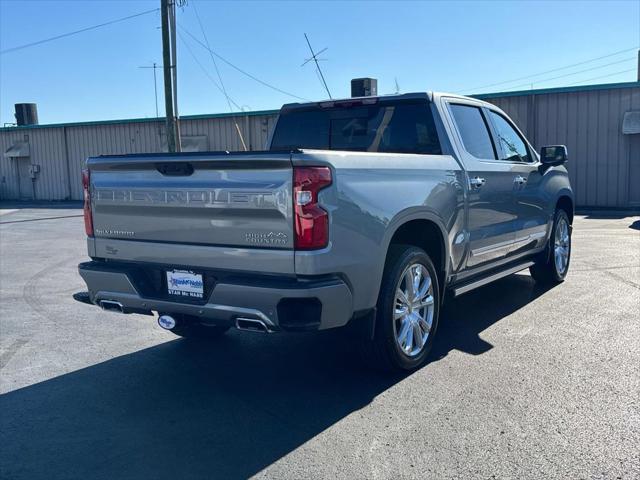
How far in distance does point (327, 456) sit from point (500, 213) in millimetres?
3331

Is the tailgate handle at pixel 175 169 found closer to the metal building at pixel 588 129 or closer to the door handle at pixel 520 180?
the door handle at pixel 520 180

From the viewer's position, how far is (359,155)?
409 cm

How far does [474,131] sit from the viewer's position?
593cm

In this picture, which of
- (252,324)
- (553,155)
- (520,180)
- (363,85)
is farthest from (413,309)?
(363,85)

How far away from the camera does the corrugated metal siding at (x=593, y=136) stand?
17.6 meters

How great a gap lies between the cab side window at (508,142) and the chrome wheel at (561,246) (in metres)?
1.21

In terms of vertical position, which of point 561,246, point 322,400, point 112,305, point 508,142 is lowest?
point 322,400

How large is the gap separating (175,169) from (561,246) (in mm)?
5308

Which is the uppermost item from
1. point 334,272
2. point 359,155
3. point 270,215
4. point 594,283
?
point 359,155

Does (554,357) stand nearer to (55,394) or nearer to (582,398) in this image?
(582,398)

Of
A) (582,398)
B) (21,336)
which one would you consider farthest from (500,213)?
(21,336)

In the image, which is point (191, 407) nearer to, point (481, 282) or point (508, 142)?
point (481, 282)

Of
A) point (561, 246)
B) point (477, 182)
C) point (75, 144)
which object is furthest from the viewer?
point (75, 144)

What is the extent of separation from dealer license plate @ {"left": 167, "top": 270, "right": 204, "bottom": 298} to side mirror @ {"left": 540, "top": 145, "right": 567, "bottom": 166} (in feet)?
Answer: 14.6
